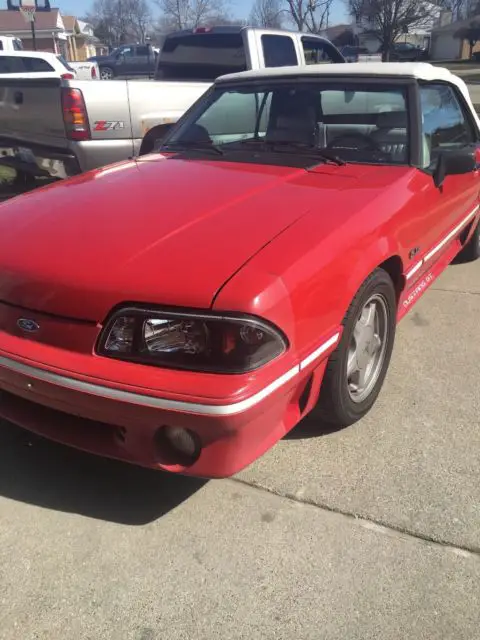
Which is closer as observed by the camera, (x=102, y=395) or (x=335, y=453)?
(x=102, y=395)

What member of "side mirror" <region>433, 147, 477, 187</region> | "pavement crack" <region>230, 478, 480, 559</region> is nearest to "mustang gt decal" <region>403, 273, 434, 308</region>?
"side mirror" <region>433, 147, 477, 187</region>

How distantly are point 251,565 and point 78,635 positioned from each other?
0.60 m

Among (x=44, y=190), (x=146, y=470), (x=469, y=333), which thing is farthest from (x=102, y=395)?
(x=469, y=333)

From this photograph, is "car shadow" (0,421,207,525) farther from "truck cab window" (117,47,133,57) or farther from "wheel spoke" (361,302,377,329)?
"truck cab window" (117,47,133,57)

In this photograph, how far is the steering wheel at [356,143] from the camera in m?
3.29

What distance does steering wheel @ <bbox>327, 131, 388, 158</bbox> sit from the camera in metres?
3.29

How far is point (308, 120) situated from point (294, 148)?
0.27 meters

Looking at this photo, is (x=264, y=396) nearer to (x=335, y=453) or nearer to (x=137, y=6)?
(x=335, y=453)

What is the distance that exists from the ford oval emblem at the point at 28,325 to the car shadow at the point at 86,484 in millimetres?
719

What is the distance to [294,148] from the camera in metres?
3.42

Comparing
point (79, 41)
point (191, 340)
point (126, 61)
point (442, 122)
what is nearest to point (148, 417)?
point (191, 340)

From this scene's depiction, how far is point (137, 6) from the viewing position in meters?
71.8

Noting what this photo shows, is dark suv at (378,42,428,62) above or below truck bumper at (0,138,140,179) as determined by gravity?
above

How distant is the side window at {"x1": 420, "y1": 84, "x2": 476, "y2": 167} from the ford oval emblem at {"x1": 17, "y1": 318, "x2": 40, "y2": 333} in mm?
2169
